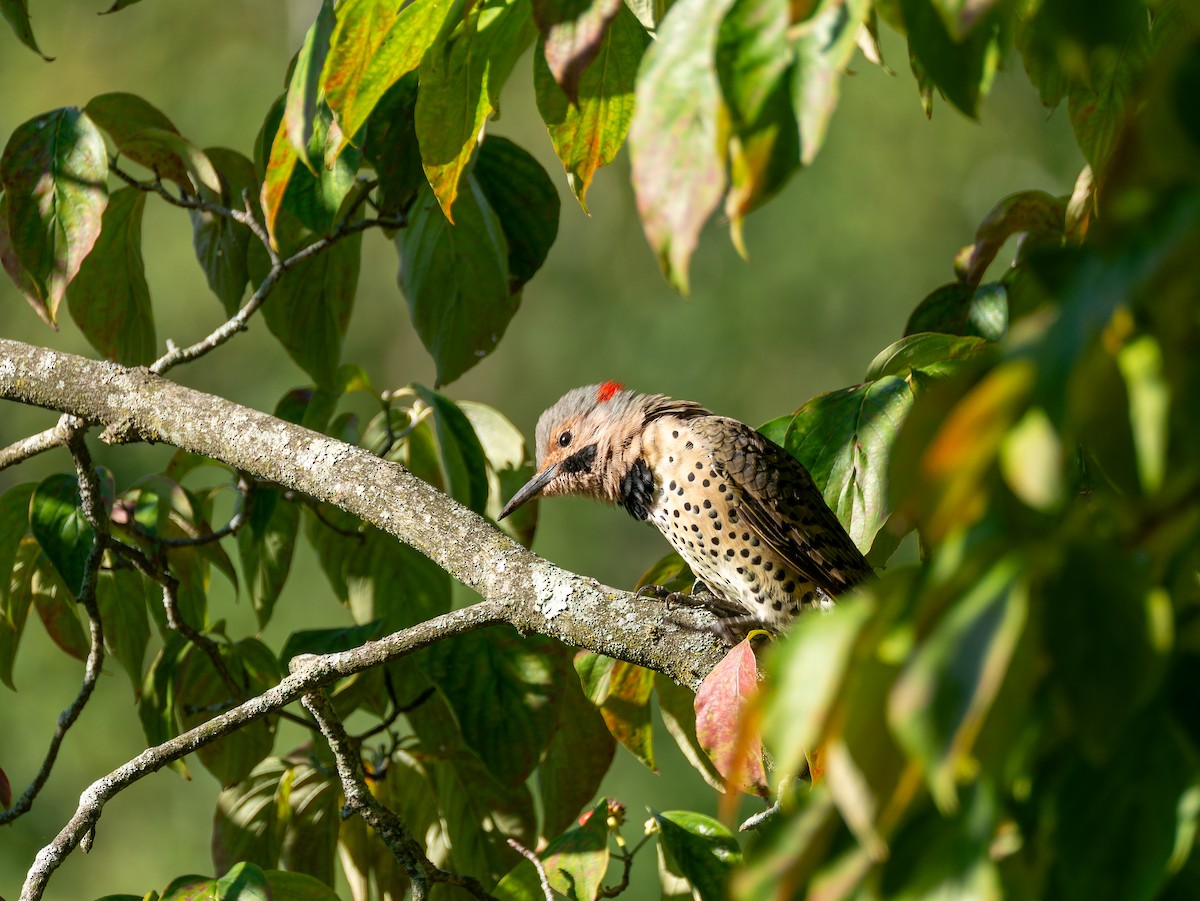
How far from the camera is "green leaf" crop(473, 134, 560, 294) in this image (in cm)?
239

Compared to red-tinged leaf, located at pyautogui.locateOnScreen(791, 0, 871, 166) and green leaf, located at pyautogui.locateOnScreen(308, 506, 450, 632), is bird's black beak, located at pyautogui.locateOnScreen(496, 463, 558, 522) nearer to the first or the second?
green leaf, located at pyautogui.locateOnScreen(308, 506, 450, 632)

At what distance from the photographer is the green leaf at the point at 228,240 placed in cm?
245

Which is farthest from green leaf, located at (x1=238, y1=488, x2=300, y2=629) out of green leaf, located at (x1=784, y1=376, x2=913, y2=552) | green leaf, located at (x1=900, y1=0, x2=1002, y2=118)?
green leaf, located at (x1=900, y1=0, x2=1002, y2=118)

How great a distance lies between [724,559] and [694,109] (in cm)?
193

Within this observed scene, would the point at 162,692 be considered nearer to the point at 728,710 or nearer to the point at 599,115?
the point at 728,710

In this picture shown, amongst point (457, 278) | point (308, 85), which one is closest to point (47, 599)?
point (457, 278)

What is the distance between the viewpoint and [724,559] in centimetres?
267

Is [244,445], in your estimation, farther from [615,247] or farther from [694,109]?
[615,247]

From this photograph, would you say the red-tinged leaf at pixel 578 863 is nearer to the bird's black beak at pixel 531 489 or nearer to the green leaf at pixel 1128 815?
the bird's black beak at pixel 531 489

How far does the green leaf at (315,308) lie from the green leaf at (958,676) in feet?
6.90

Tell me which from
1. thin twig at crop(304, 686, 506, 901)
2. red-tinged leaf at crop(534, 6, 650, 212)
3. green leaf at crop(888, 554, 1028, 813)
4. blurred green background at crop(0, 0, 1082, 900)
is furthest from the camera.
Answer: blurred green background at crop(0, 0, 1082, 900)

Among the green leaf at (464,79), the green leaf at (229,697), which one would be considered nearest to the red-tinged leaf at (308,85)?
the green leaf at (464,79)

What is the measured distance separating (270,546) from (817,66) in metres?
1.98

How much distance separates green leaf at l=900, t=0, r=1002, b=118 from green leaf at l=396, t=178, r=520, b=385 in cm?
158
